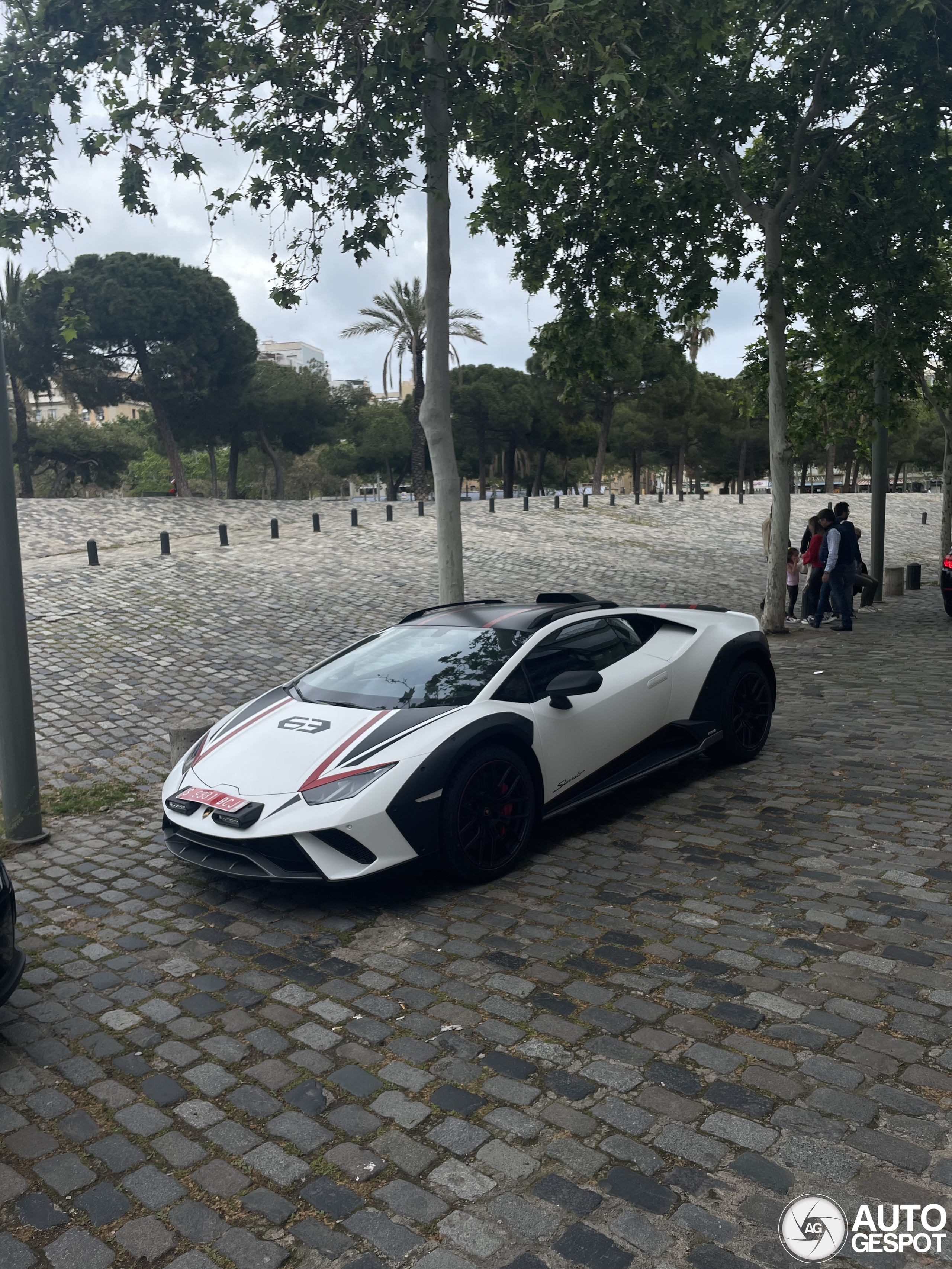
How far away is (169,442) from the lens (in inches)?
1569

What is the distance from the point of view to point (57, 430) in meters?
47.2

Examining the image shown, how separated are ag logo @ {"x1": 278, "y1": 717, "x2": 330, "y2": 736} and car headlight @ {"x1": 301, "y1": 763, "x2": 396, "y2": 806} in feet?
1.58

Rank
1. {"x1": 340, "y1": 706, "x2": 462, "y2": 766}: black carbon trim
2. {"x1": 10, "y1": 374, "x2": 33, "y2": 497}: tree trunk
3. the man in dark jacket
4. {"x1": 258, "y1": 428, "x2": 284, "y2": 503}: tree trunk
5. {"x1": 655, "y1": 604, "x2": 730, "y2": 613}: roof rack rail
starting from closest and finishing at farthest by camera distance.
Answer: {"x1": 340, "y1": 706, "x2": 462, "y2": 766}: black carbon trim, {"x1": 655, "y1": 604, "x2": 730, "y2": 613}: roof rack rail, the man in dark jacket, {"x1": 10, "y1": 374, "x2": 33, "y2": 497}: tree trunk, {"x1": 258, "y1": 428, "x2": 284, "y2": 503}: tree trunk

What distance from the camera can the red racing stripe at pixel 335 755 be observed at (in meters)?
4.77

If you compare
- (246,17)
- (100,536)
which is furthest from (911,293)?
(100,536)

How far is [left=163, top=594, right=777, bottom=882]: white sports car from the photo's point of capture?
184 inches

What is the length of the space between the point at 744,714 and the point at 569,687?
85.6 inches

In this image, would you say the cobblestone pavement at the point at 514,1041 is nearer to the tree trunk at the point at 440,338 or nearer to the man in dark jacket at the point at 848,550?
the tree trunk at the point at 440,338

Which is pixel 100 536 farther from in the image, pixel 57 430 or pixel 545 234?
pixel 57 430

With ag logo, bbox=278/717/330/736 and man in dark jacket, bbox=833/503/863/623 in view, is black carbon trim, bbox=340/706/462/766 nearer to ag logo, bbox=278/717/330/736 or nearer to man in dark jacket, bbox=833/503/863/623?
ag logo, bbox=278/717/330/736

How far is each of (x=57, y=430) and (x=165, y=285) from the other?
40.8ft

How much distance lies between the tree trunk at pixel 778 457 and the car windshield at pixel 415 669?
9.39m

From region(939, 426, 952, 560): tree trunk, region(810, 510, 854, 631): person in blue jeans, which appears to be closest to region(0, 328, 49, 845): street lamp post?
region(810, 510, 854, 631): person in blue jeans

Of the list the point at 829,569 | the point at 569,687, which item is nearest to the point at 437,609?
the point at 569,687
